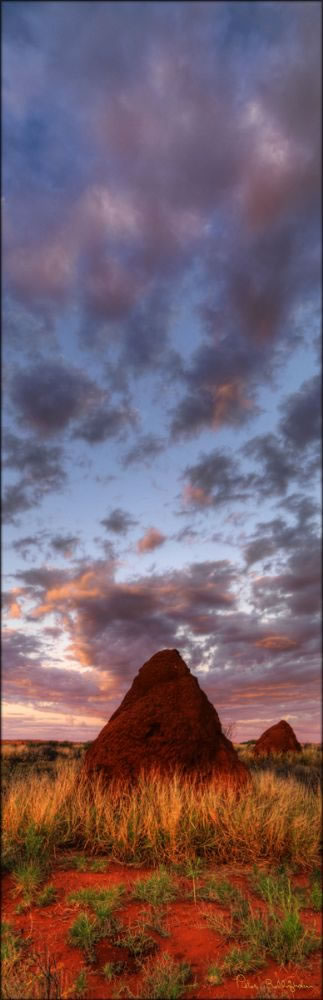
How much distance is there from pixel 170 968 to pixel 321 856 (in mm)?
4754

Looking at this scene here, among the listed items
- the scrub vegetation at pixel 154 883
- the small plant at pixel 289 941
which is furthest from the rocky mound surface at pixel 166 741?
the small plant at pixel 289 941

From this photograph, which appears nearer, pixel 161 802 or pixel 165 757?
pixel 161 802

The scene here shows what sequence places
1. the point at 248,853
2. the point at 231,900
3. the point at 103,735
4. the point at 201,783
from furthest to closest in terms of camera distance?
1. the point at 103,735
2. the point at 201,783
3. the point at 248,853
4. the point at 231,900

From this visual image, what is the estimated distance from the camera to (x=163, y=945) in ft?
17.2

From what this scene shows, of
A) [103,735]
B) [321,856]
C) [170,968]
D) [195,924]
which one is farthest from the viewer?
[103,735]

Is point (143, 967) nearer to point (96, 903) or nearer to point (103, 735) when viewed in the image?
point (96, 903)

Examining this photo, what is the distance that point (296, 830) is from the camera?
337 inches

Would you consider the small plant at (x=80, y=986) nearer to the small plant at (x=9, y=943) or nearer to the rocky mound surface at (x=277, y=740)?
the small plant at (x=9, y=943)

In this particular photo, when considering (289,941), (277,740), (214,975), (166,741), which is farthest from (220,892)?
(277,740)

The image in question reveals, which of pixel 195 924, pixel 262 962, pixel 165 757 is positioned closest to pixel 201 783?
pixel 165 757

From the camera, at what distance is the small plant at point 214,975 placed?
458 centimetres

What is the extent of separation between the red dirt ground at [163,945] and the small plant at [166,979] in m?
0.07

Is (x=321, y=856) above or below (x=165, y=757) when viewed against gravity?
below

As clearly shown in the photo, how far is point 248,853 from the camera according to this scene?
809cm
